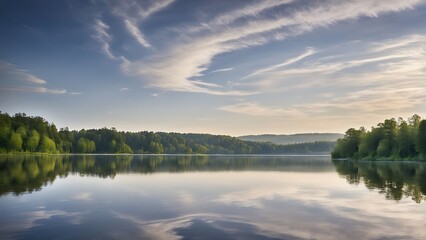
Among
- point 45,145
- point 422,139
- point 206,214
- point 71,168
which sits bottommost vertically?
point 206,214

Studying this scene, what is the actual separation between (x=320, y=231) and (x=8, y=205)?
2100 centimetres

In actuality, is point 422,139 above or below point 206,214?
above

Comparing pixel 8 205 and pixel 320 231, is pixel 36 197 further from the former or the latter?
pixel 320 231

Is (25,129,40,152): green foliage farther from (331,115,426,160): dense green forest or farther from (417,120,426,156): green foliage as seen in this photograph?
(417,120,426,156): green foliage

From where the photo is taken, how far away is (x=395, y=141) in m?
152

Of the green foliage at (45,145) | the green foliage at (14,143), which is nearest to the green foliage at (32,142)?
the green foliage at (45,145)

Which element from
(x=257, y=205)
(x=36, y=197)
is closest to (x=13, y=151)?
(x=36, y=197)

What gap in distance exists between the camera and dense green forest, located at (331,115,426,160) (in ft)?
431

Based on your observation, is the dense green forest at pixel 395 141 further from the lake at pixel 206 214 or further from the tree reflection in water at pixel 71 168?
the lake at pixel 206 214

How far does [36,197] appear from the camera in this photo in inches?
1297

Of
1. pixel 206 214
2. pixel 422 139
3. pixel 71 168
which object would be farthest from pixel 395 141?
pixel 206 214

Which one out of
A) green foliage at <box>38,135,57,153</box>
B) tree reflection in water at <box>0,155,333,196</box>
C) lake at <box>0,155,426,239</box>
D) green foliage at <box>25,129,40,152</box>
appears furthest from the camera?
green foliage at <box>38,135,57,153</box>

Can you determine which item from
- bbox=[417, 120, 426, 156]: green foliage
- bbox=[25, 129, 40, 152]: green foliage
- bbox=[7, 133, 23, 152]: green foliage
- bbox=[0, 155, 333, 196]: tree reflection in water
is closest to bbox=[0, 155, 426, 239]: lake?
bbox=[0, 155, 333, 196]: tree reflection in water

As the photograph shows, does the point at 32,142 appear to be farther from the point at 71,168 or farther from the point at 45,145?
the point at 71,168
